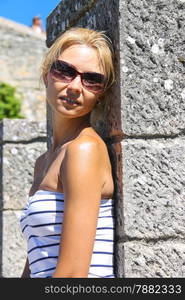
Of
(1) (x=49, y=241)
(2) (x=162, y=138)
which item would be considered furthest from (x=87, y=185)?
(2) (x=162, y=138)

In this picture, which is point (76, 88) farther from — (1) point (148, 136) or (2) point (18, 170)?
(2) point (18, 170)

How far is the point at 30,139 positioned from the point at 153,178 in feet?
11.1

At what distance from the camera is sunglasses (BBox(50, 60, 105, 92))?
281 centimetres

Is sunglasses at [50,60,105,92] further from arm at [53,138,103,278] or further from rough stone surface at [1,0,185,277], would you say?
arm at [53,138,103,278]

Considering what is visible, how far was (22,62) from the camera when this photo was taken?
23.4 m

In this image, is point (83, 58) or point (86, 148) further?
point (83, 58)

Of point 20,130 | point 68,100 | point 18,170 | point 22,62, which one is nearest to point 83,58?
point 68,100

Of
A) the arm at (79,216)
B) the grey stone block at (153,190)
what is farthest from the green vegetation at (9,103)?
the arm at (79,216)

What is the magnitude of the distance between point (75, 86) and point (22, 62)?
68.6 ft

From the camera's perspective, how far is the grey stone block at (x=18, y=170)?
6.11 meters

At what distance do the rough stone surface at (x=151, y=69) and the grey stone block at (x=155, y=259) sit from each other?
48cm

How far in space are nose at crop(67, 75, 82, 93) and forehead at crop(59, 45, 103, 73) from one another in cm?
4

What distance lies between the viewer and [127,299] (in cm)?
254

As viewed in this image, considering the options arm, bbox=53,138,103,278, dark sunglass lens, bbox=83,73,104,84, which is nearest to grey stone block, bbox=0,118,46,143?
dark sunglass lens, bbox=83,73,104,84
